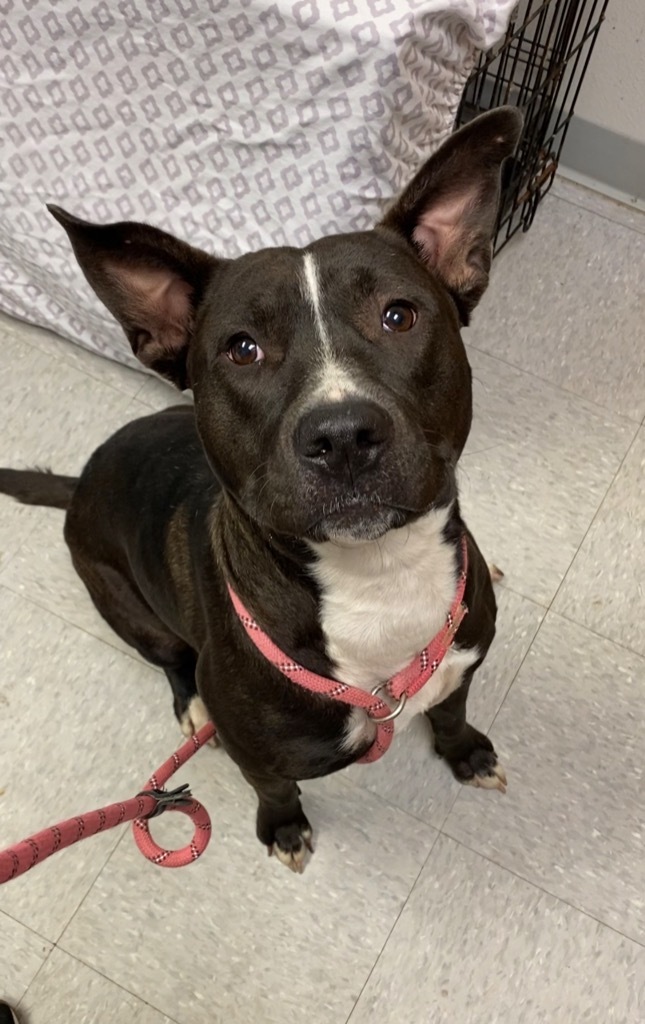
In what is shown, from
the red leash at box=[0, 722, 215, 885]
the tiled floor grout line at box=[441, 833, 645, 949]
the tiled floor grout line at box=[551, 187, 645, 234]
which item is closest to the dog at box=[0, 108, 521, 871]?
the red leash at box=[0, 722, 215, 885]

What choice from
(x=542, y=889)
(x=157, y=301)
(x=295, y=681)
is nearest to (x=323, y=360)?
(x=157, y=301)

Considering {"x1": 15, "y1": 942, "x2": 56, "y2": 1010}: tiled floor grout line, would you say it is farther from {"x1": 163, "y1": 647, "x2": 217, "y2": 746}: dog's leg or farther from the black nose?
the black nose

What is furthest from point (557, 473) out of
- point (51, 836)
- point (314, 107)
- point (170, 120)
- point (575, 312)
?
point (51, 836)

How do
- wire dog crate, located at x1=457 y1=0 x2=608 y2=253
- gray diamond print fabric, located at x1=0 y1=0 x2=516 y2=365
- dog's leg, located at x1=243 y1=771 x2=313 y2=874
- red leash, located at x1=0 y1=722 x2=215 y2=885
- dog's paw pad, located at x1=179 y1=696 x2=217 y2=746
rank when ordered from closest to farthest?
red leash, located at x1=0 y1=722 x2=215 y2=885 < gray diamond print fabric, located at x1=0 y1=0 x2=516 y2=365 < dog's leg, located at x1=243 y1=771 x2=313 y2=874 < dog's paw pad, located at x1=179 y1=696 x2=217 y2=746 < wire dog crate, located at x1=457 y1=0 x2=608 y2=253

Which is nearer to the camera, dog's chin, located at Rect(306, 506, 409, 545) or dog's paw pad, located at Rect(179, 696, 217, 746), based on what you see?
dog's chin, located at Rect(306, 506, 409, 545)

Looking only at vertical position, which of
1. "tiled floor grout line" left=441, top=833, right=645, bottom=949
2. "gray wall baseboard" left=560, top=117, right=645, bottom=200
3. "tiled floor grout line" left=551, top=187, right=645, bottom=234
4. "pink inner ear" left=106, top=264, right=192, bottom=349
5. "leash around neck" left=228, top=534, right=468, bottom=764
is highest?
"pink inner ear" left=106, top=264, right=192, bottom=349

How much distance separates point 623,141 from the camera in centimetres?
305

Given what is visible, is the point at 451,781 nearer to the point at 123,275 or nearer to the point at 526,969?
the point at 526,969

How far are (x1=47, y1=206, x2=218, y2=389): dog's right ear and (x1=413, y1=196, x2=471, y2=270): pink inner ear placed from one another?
0.35 meters

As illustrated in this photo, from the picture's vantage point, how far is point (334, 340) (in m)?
1.29

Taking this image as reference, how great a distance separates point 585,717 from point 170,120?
6.01ft

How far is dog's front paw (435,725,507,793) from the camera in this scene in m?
2.19

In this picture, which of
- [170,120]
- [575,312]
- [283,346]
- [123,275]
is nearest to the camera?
[283,346]

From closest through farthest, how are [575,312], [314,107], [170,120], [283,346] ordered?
1. [283,346]
2. [314,107]
3. [170,120]
4. [575,312]
